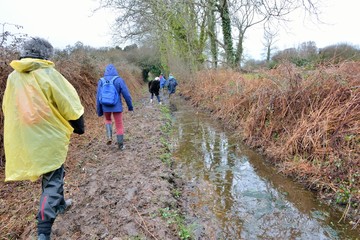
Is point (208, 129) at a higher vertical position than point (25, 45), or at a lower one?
lower

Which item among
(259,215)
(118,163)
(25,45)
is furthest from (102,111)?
(259,215)

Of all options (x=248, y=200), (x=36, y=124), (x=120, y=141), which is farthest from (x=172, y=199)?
(x=120, y=141)

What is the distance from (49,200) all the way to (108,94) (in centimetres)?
320

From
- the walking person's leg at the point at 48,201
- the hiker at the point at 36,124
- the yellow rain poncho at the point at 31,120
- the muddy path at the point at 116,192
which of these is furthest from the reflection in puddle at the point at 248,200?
the yellow rain poncho at the point at 31,120

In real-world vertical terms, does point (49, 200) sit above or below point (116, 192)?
above

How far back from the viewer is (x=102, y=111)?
225 inches

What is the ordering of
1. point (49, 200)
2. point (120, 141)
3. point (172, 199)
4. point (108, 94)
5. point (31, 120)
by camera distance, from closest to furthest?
point (31, 120) < point (49, 200) < point (172, 199) < point (108, 94) < point (120, 141)

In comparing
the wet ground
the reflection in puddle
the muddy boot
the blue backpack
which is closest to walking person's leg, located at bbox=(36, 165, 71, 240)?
the wet ground

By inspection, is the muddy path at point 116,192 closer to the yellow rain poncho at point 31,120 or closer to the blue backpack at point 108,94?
the yellow rain poncho at point 31,120

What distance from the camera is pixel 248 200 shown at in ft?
13.6

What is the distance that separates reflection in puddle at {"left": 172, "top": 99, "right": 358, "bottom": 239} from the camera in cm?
335

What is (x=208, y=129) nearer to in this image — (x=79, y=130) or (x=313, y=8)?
(x=79, y=130)

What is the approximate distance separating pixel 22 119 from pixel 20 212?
1684mm

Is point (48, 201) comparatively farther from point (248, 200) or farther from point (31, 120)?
point (248, 200)
